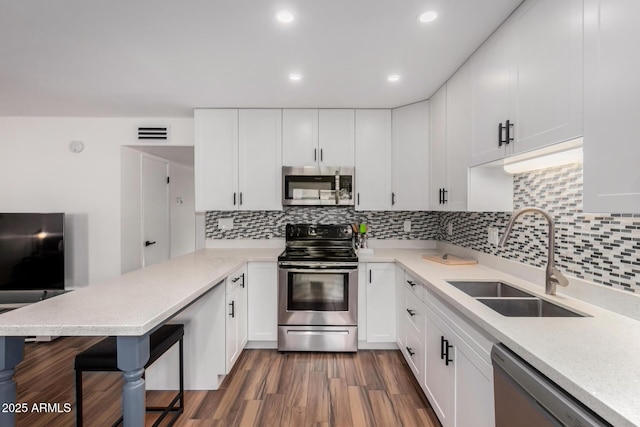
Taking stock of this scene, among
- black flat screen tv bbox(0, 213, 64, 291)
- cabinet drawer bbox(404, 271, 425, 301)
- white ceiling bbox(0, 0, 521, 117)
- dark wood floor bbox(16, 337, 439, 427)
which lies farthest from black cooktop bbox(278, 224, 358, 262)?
black flat screen tv bbox(0, 213, 64, 291)

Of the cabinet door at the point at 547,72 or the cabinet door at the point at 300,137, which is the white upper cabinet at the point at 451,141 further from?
the cabinet door at the point at 300,137

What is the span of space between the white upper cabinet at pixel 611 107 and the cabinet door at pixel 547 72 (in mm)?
60

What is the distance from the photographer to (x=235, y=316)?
2498 millimetres

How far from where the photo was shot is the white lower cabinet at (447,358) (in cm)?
128

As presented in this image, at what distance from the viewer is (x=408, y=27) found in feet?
5.55

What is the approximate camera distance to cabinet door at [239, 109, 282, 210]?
3.05 m

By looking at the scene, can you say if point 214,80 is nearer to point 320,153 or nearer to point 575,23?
point 320,153

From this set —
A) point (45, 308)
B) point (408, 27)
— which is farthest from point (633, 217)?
point (45, 308)

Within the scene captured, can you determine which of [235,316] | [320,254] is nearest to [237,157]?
[320,254]

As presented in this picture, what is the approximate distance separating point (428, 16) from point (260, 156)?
75.8 inches

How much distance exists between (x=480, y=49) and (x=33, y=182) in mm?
4411

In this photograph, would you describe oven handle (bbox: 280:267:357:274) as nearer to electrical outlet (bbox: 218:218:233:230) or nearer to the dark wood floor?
the dark wood floor

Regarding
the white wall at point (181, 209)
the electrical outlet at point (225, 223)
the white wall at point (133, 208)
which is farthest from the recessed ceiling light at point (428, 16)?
the white wall at point (181, 209)

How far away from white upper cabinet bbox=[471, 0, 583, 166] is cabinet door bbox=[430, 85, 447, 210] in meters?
0.52
